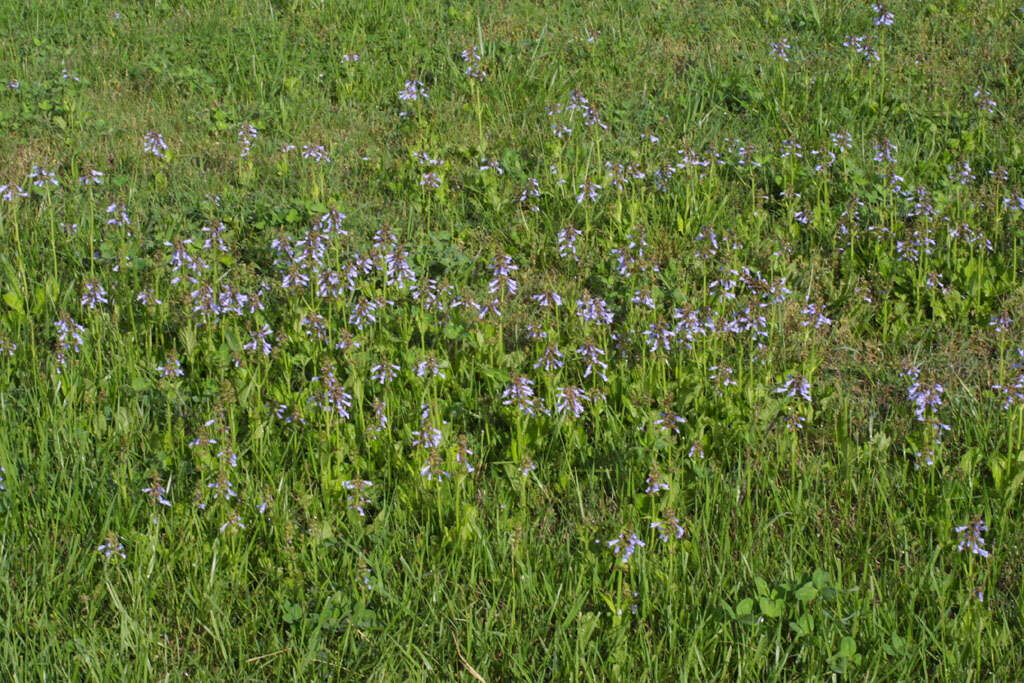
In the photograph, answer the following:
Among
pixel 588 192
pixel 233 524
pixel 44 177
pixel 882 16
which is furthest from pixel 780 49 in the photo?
pixel 233 524

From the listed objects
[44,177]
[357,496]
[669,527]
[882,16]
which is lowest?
[357,496]

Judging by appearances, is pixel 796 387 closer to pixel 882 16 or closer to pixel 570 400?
pixel 570 400

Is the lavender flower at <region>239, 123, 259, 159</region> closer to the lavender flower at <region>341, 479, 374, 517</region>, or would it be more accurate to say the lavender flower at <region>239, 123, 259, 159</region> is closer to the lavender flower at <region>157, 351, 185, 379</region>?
the lavender flower at <region>157, 351, 185, 379</region>

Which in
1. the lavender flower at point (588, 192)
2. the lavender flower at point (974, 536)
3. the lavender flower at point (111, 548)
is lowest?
the lavender flower at point (111, 548)

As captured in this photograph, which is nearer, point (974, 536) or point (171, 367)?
point (974, 536)

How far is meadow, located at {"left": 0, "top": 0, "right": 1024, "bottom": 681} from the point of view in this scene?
10.7 feet

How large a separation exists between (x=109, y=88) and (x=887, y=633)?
248 inches

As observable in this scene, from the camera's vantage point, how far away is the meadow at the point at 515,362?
325 cm

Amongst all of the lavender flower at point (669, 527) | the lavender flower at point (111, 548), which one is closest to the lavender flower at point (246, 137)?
the lavender flower at point (111, 548)

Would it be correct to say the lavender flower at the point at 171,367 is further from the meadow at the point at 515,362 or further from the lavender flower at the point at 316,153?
the lavender flower at the point at 316,153

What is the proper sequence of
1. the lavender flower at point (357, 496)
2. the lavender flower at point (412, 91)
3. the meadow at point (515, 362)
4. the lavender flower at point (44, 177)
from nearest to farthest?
the meadow at point (515, 362), the lavender flower at point (357, 496), the lavender flower at point (44, 177), the lavender flower at point (412, 91)

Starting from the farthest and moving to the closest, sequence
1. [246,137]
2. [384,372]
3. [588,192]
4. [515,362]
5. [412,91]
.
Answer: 1. [412,91]
2. [246,137]
3. [588,192]
4. [515,362]
5. [384,372]

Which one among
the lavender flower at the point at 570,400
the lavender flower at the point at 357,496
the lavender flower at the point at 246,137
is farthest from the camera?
the lavender flower at the point at 246,137

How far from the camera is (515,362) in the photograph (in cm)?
454
